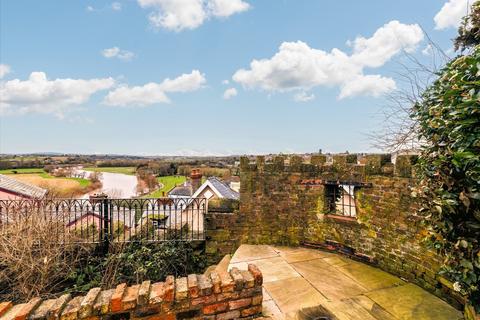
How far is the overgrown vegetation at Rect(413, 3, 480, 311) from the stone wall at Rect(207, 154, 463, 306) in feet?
4.02

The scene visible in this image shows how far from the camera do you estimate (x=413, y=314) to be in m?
2.90

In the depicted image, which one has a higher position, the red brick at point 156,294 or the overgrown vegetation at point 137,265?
the red brick at point 156,294

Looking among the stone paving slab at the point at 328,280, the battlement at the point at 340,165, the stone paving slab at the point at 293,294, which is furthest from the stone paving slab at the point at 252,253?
the battlement at the point at 340,165

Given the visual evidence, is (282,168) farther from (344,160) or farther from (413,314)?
(413,314)

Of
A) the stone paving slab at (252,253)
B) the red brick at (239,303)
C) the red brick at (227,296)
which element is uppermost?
the red brick at (227,296)

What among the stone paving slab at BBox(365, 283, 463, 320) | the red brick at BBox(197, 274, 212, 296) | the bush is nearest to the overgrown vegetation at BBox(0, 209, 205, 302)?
the bush

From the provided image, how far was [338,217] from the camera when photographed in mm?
4703

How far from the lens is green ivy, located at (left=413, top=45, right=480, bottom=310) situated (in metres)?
1.85

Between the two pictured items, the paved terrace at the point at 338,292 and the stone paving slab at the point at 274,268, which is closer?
the paved terrace at the point at 338,292

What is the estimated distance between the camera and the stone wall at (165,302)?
2.24 meters

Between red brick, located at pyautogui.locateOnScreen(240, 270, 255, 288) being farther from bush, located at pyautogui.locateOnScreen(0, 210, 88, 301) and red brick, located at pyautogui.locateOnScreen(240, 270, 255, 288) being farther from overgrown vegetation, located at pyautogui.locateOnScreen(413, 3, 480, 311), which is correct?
bush, located at pyautogui.locateOnScreen(0, 210, 88, 301)

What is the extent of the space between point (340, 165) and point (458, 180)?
2.59 m

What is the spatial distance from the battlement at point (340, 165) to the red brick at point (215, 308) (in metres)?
2.99

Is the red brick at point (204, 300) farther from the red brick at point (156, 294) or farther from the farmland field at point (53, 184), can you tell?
the farmland field at point (53, 184)
